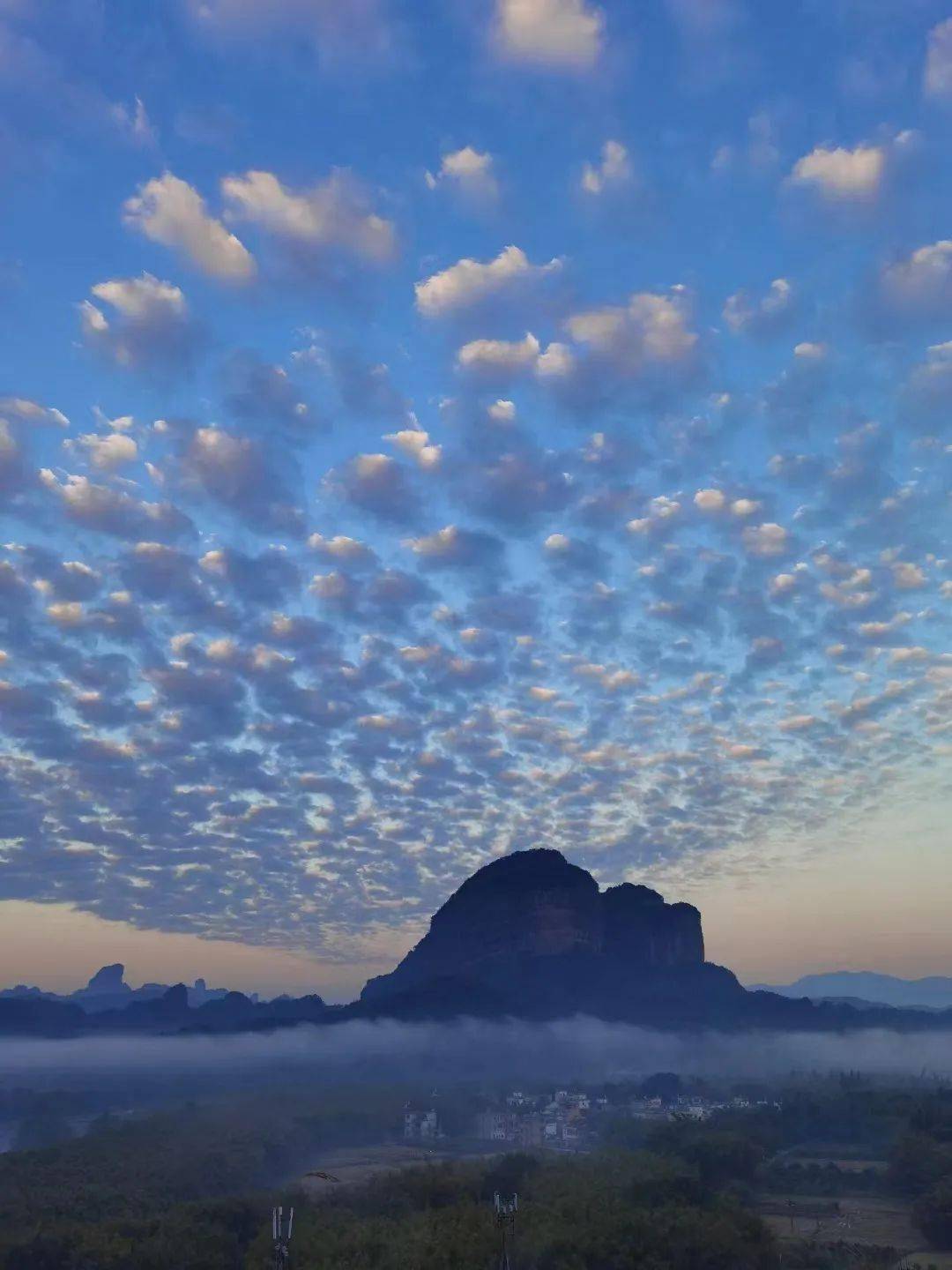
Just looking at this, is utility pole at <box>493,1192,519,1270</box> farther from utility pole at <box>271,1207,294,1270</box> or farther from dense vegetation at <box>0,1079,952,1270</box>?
utility pole at <box>271,1207,294,1270</box>

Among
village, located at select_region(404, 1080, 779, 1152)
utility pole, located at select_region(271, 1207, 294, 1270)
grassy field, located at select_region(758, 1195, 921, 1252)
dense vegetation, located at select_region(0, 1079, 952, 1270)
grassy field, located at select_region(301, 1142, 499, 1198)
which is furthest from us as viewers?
village, located at select_region(404, 1080, 779, 1152)

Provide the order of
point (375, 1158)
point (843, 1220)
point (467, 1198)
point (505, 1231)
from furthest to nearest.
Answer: point (375, 1158), point (843, 1220), point (467, 1198), point (505, 1231)

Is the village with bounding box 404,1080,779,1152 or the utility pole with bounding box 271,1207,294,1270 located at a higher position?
the village with bounding box 404,1080,779,1152

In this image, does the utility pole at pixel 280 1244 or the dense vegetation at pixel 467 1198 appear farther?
the dense vegetation at pixel 467 1198

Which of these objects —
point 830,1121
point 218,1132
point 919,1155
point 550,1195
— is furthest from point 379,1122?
point 550,1195

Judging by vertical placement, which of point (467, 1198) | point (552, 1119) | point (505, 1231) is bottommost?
point (505, 1231)

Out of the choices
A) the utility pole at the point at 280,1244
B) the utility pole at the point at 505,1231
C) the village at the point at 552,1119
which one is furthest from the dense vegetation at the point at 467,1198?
the village at the point at 552,1119

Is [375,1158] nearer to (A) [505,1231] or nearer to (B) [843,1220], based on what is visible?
(B) [843,1220]

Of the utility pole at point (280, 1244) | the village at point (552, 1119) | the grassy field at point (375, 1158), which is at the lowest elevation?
the utility pole at point (280, 1244)

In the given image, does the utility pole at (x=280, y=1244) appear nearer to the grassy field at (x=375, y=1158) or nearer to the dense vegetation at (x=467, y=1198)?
the dense vegetation at (x=467, y=1198)

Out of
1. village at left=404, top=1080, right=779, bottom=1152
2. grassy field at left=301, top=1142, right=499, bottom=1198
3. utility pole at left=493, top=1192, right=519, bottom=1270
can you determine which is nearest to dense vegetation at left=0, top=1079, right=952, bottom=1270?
utility pole at left=493, top=1192, right=519, bottom=1270

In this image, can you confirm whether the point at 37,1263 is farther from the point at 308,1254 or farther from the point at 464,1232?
the point at 464,1232

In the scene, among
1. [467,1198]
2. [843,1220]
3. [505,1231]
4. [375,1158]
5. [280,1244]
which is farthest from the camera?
[375,1158]

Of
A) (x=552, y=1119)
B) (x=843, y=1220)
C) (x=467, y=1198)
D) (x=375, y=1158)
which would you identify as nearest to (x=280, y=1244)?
(x=467, y=1198)
